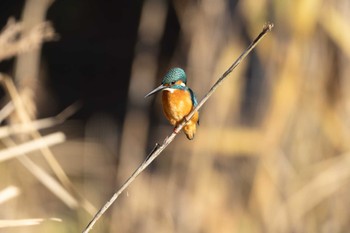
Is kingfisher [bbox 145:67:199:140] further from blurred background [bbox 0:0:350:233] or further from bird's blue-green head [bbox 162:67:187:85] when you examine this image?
blurred background [bbox 0:0:350:233]

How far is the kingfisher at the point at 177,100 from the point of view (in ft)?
3.74

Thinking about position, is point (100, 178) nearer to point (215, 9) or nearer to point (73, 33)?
point (215, 9)

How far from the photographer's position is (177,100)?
3.81 ft

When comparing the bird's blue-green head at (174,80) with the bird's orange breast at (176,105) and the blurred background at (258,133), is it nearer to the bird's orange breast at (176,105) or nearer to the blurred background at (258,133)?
the bird's orange breast at (176,105)

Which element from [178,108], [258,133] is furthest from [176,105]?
[258,133]

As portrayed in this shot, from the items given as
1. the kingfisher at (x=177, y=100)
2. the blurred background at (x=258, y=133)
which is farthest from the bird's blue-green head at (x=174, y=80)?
the blurred background at (x=258, y=133)

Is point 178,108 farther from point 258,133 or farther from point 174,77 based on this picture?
point 258,133

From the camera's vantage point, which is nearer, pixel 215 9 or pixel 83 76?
pixel 215 9

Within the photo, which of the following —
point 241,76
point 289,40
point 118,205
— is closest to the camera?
point 289,40

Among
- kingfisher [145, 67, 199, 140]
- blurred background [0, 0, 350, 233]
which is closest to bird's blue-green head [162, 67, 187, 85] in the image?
kingfisher [145, 67, 199, 140]

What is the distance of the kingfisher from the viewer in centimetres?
114

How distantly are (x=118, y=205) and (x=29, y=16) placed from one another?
1.07 metres

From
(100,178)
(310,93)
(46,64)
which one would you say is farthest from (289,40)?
(46,64)

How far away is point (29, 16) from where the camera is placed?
12.6 feet
